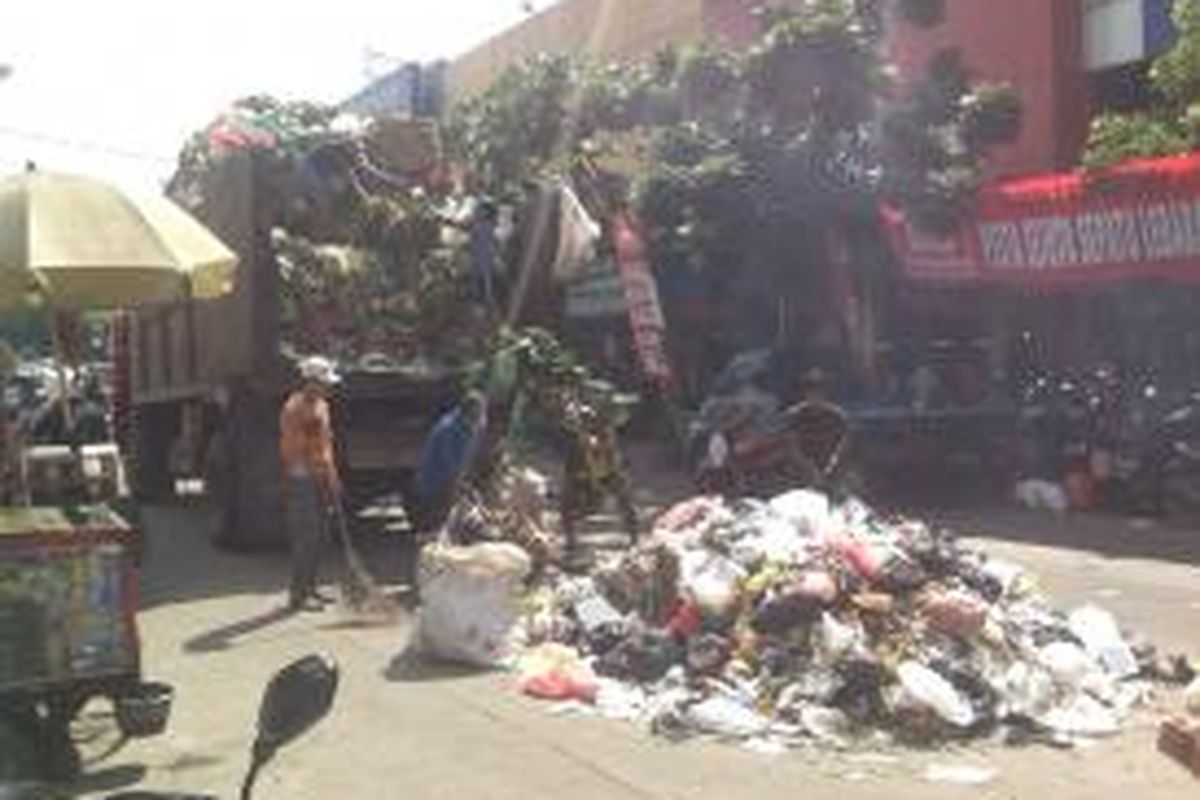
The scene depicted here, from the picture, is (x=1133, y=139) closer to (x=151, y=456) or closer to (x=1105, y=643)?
(x=151, y=456)

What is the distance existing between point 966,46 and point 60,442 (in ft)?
38.9

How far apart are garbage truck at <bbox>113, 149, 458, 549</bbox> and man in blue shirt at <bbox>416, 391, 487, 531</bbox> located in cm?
198

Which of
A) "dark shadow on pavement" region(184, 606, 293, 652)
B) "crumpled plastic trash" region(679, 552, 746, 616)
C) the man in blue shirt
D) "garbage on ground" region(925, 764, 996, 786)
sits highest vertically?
the man in blue shirt

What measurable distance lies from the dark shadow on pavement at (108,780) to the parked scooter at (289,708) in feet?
14.5

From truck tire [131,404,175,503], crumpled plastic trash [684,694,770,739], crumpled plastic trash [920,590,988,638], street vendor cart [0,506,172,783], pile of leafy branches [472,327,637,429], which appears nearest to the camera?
street vendor cart [0,506,172,783]

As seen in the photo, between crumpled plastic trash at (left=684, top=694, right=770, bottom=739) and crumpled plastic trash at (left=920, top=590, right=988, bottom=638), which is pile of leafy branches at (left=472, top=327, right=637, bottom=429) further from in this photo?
crumpled plastic trash at (left=684, top=694, right=770, bottom=739)

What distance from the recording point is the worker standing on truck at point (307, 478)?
1386 centimetres

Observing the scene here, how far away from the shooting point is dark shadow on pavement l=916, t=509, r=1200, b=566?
16594 millimetres

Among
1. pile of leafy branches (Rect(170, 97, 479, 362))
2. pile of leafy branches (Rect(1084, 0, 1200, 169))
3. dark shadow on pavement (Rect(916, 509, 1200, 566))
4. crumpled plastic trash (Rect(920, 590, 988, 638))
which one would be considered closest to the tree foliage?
pile of leafy branches (Rect(1084, 0, 1200, 169))

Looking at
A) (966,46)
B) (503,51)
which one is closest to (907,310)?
(966,46)

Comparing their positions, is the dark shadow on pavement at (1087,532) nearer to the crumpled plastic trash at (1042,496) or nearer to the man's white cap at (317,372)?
the crumpled plastic trash at (1042,496)

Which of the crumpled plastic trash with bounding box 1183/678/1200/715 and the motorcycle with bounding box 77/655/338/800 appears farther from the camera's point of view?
the crumpled plastic trash with bounding box 1183/678/1200/715

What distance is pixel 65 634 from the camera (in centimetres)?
881

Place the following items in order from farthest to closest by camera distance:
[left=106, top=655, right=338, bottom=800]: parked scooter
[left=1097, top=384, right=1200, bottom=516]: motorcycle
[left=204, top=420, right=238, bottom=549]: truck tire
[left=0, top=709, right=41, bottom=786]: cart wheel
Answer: [left=1097, top=384, right=1200, bottom=516]: motorcycle < [left=204, top=420, right=238, bottom=549]: truck tire < [left=0, top=709, right=41, bottom=786]: cart wheel < [left=106, top=655, right=338, bottom=800]: parked scooter
